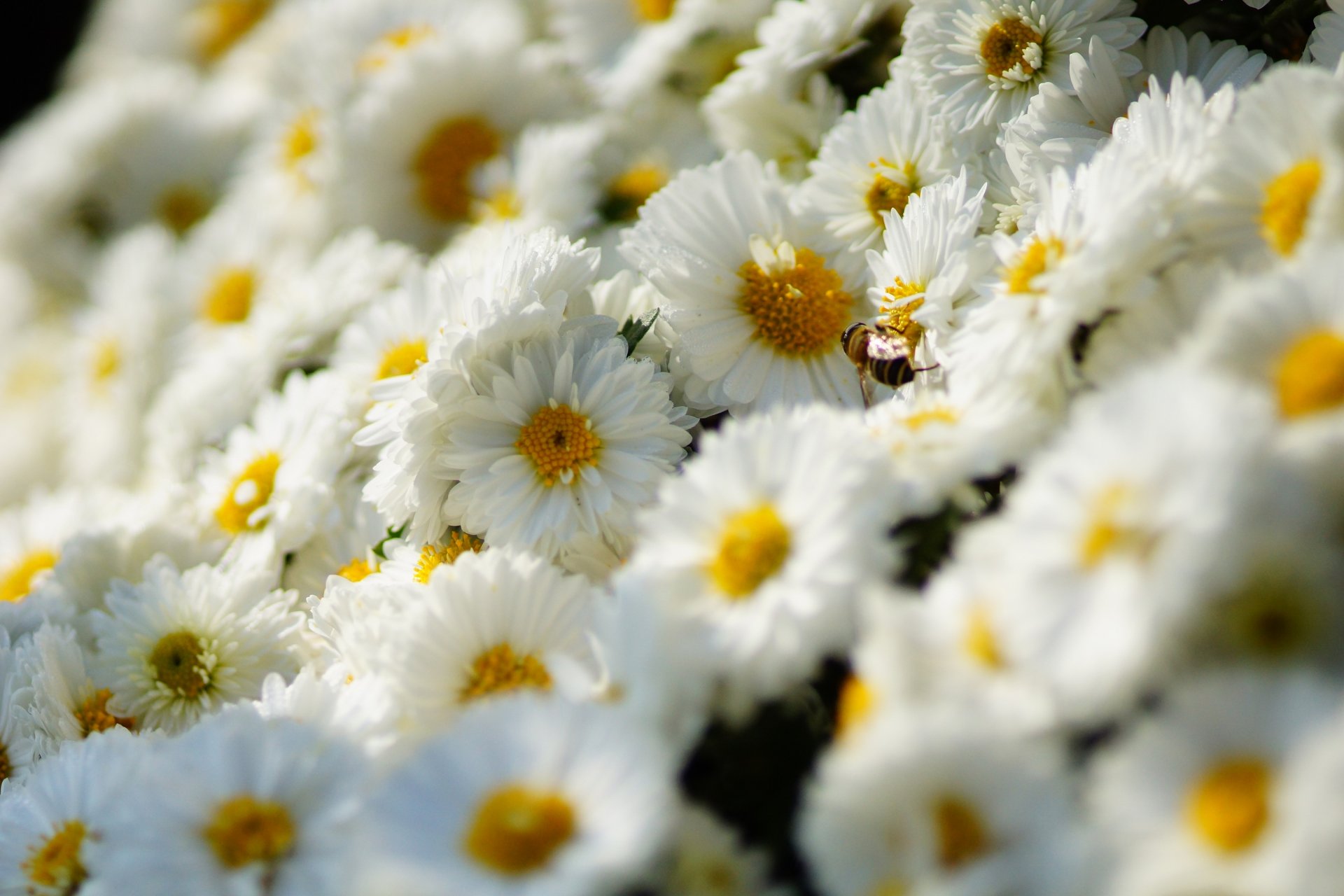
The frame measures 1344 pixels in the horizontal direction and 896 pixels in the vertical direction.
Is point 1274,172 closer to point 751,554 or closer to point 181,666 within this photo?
point 751,554

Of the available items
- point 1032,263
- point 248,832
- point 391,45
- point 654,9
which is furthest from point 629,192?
point 248,832


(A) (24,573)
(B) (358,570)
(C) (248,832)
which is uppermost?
(C) (248,832)

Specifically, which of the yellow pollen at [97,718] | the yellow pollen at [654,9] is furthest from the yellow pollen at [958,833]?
the yellow pollen at [654,9]

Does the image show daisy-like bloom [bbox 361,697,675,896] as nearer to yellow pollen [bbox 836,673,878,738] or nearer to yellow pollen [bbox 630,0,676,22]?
yellow pollen [bbox 836,673,878,738]

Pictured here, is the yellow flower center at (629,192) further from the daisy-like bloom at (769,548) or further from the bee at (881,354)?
the daisy-like bloom at (769,548)

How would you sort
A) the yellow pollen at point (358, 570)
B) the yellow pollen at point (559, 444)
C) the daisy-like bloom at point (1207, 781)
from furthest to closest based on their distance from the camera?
1. the yellow pollen at point (358, 570)
2. the yellow pollen at point (559, 444)
3. the daisy-like bloom at point (1207, 781)

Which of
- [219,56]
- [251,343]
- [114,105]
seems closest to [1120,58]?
[251,343]
